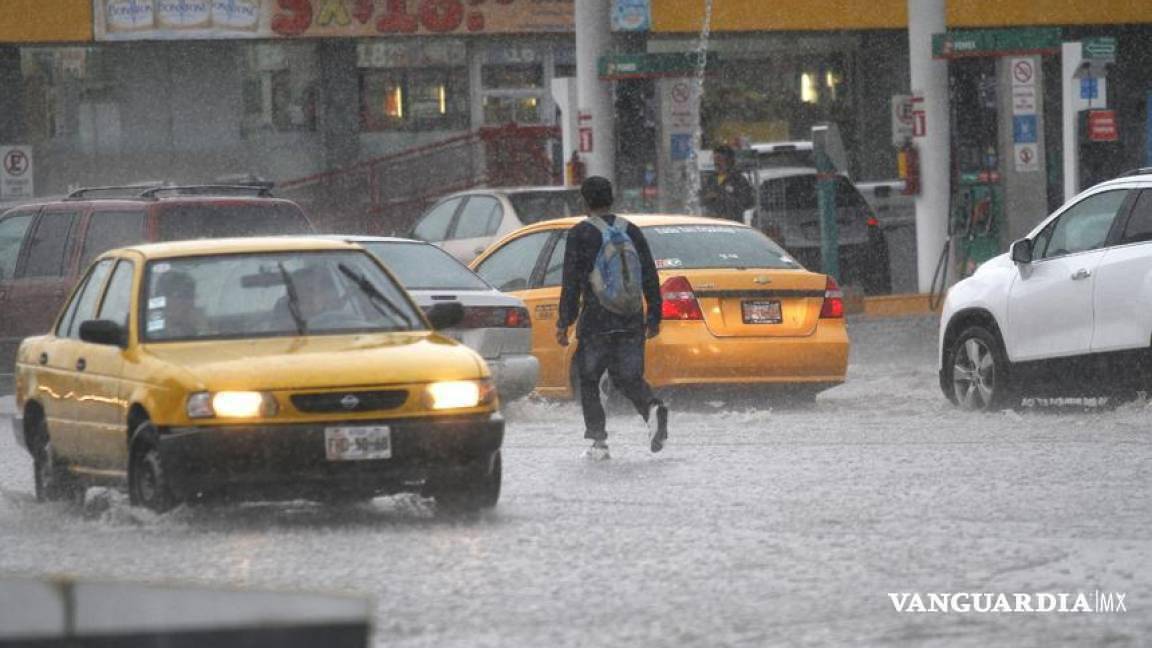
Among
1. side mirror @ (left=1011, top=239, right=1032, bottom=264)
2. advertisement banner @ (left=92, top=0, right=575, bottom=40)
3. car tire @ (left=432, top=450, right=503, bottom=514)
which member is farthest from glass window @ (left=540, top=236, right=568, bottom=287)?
advertisement banner @ (left=92, top=0, right=575, bottom=40)

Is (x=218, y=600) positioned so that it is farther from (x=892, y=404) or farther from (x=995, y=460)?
(x=892, y=404)

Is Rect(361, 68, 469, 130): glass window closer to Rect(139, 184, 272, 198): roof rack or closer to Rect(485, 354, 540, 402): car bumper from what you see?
Rect(139, 184, 272, 198): roof rack

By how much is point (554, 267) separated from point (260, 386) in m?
8.00

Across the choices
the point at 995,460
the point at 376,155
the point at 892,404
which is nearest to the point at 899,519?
the point at 995,460

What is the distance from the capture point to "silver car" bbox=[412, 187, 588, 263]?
24.1m

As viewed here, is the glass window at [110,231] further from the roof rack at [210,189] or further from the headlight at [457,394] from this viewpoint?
the headlight at [457,394]

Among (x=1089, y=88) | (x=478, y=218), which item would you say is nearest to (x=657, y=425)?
(x=478, y=218)

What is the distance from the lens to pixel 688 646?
298 inches

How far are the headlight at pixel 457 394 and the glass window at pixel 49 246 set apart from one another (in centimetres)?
844

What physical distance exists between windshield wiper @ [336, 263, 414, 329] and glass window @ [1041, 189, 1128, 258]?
19.1 feet

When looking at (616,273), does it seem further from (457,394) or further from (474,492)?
(457,394)

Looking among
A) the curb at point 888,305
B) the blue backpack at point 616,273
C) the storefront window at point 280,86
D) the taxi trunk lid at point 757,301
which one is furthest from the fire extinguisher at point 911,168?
the storefront window at point 280,86

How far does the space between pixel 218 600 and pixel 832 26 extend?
4110cm

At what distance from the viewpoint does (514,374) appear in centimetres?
1714
